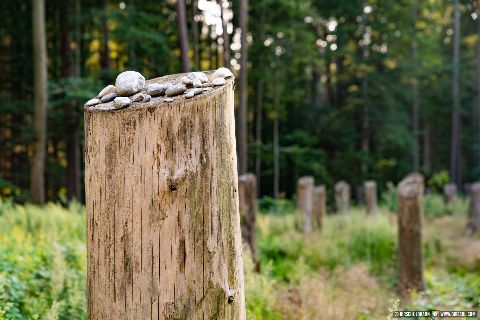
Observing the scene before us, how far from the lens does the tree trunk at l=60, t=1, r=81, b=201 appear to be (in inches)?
629

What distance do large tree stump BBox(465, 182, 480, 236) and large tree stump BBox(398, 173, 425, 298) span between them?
14.3 ft

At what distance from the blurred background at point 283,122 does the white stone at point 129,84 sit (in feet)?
4.80

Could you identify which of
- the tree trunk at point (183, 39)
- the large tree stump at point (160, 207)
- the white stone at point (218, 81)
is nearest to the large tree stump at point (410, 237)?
the tree trunk at point (183, 39)

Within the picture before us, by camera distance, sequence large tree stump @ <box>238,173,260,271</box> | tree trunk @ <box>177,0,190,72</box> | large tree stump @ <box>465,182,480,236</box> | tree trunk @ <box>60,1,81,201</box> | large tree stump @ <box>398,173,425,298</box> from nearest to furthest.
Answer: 1. large tree stump @ <box>398,173,425,298</box>
2. large tree stump @ <box>238,173,260,271</box>
3. tree trunk @ <box>177,0,190,72</box>
4. large tree stump @ <box>465,182,480,236</box>
5. tree trunk @ <box>60,1,81,201</box>

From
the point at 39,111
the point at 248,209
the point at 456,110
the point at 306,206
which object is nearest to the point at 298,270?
the point at 248,209

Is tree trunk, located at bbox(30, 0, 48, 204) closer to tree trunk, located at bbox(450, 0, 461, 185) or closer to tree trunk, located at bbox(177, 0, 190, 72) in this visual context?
tree trunk, located at bbox(177, 0, 190, 72)

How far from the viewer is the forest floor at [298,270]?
387 cm

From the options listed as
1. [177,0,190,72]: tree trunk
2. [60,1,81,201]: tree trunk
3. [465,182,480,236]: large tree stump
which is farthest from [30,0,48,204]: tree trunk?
[465,182,480,236]: large tree stump

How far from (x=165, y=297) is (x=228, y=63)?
20.0 ft

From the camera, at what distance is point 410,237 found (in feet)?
21.6

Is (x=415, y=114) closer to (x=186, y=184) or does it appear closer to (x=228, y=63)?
(x=228, y=63)

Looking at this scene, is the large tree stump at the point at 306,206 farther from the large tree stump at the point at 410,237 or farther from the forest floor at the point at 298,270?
the large tree stump at the point at 410,237

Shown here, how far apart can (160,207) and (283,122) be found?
2311 cm

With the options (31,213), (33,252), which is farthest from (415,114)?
(33,252)
